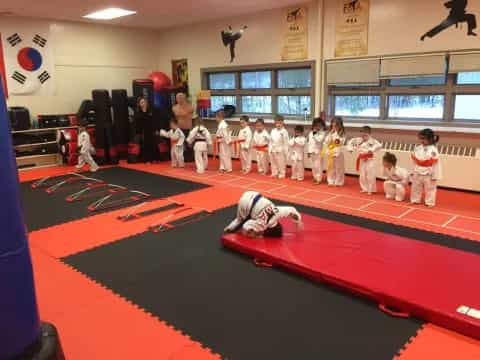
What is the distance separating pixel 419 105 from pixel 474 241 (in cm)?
353

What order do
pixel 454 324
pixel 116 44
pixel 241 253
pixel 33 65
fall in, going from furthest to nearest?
pixel 116 44 < pixel 33 65 < pixel 241 253 < pixel 454 324

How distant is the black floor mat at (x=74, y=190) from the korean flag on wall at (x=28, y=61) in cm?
270

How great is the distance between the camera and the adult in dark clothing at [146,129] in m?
9.44

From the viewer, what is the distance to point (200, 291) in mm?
3516

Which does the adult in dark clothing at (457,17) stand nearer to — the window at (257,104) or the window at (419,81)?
the window at (419,81)

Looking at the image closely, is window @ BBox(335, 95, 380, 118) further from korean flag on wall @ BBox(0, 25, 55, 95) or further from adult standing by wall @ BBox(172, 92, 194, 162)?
korean flag on wall @ BBox(0, 25, 55, 95)

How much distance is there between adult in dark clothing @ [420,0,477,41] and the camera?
6.13 m

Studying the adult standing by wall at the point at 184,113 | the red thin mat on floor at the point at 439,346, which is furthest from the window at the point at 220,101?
the red thin mat on floor at the point at 439,346

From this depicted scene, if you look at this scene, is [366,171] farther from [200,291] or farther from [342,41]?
[200,291]

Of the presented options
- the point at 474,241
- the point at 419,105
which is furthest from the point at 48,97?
the point at 474,241

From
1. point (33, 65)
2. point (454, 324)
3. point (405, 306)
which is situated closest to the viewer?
point (454, 324)

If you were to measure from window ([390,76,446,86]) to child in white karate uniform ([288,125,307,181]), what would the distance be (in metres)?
1.88

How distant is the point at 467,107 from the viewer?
22.1 ft

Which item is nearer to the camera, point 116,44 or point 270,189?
point 270,189
